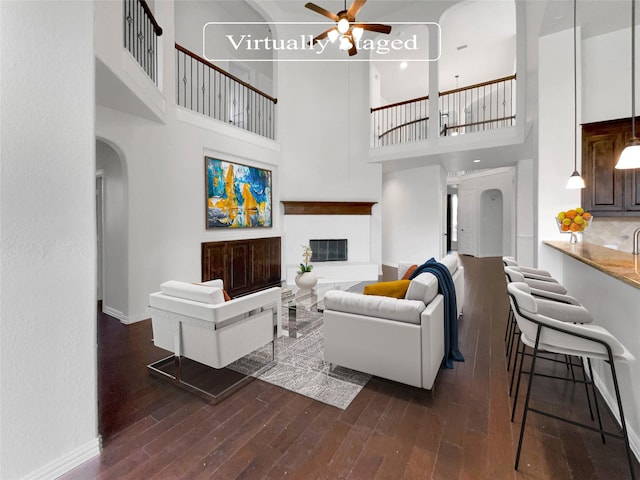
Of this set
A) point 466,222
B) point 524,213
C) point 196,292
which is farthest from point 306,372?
point 466,222

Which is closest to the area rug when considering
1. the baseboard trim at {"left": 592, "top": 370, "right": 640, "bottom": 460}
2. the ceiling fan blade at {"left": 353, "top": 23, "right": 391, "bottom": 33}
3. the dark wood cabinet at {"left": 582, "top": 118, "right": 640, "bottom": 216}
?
the baseboard trim at {"left": 592, "top": 370, "right": 640, "bottom": 460}

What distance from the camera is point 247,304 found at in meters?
2.45

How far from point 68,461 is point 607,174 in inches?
220

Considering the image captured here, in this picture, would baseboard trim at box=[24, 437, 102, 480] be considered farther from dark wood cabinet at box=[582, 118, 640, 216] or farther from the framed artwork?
dark wood cabinet at box=[582, 118, 640, 216]

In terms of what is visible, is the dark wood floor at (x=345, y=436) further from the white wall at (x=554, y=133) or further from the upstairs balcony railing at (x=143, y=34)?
the upstairs balcony railing at (x=143, y=34)

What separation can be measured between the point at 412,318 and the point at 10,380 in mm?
2227

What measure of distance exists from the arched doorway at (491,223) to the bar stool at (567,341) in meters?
10.0

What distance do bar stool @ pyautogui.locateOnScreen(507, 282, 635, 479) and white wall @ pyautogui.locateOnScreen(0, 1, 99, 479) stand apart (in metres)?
2.35

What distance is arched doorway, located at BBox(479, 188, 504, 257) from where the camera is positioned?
1067cm

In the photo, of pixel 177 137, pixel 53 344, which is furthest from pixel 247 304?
pixel 177 137

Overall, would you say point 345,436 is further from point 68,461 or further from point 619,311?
point 619,311

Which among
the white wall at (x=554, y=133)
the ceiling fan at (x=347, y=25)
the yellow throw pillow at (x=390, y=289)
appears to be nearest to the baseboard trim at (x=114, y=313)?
the yellow throw pillow at (x=390, y=289)

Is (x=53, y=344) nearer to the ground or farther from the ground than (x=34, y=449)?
farther from the ground

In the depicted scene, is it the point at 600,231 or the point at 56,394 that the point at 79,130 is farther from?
the point at 600,231
